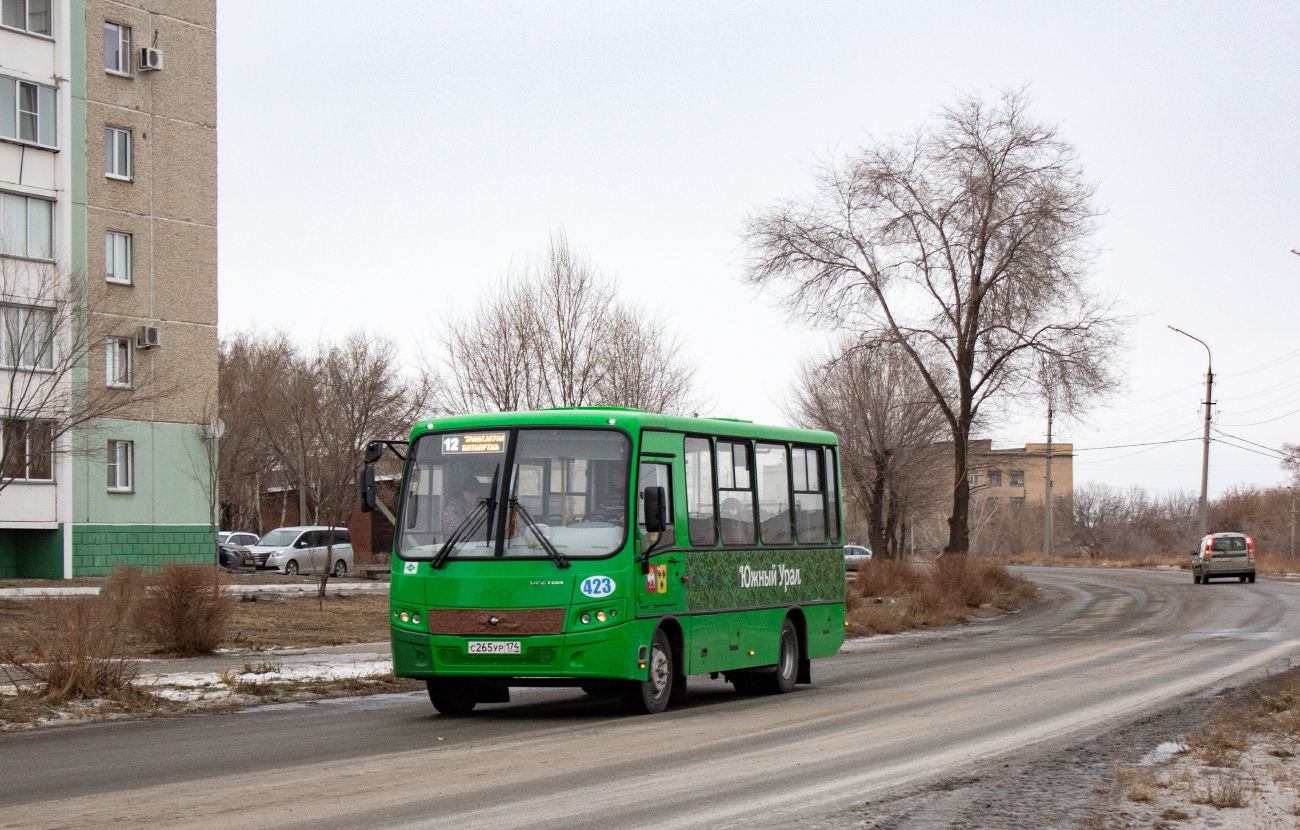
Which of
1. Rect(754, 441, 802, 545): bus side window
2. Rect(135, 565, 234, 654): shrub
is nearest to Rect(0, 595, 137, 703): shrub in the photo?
Rect(135, 565, 234, 654): shrub

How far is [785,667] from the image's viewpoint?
1680cm

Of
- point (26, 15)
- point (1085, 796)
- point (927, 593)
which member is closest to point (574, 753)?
point (1085, 796)

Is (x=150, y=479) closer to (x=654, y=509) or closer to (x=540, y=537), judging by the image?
(x=540, y=537)

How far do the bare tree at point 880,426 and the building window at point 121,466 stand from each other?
20.2 meters

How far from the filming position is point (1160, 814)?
826cm

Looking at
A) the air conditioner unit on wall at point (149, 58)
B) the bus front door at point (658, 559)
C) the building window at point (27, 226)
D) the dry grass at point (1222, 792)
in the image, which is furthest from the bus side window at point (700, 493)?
the air conditioner unit on wall at point (149, 58)

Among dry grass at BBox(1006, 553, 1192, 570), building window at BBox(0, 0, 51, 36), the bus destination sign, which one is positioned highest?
building window at BBox(0, 0, 51, 36)

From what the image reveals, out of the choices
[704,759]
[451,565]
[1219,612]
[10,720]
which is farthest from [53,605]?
[1219,612]

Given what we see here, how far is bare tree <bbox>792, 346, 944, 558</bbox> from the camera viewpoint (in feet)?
147

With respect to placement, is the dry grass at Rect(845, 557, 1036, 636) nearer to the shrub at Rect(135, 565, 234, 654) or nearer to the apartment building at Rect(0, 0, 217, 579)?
the shrub at Rect(135, 565, 234, 654)

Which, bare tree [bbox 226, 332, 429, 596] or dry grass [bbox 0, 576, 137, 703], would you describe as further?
bare tree [bbox 226, 332, 429, 596]

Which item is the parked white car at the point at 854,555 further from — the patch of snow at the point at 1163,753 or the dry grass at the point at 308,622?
the patch of snow at the point at 1163,753

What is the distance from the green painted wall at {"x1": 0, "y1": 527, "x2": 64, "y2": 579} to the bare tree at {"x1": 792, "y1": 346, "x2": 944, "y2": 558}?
2207cm

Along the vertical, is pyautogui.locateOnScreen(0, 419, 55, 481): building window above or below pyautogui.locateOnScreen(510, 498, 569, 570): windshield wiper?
above
